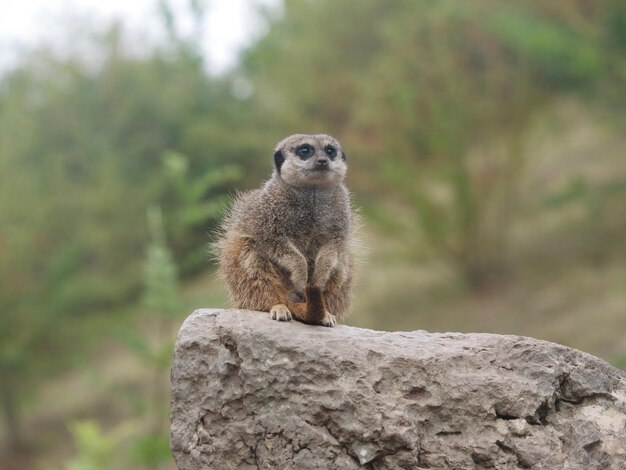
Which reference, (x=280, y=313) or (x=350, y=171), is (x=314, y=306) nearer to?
(x=280, y=313)

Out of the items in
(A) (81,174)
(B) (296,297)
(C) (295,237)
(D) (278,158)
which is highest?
(A) (81,174)

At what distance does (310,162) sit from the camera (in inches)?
155

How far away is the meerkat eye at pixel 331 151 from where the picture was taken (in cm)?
401

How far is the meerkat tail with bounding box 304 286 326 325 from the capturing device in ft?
11.5

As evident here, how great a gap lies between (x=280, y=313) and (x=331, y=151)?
888 mm

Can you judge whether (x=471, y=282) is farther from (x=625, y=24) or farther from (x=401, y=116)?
(x=625, y=24)

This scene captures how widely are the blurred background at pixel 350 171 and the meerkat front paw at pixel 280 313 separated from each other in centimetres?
541

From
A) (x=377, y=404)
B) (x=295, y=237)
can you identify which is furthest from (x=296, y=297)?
(x=377, y=404)

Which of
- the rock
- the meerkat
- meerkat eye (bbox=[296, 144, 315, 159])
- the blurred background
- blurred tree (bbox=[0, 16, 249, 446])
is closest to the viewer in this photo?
the rock

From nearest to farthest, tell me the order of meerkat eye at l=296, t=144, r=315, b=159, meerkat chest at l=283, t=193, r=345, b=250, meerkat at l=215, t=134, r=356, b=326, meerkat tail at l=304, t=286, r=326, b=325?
meerkat tail at l=304, t=286, r=326, b=325, meerkat at l=215, t=134, r=356, b=326, meerkat chest at l=283, t=193, r=345, b=250, meerkat eye at l=296, t=144, r=315, b=159

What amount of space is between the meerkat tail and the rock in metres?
0.16

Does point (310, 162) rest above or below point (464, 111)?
below

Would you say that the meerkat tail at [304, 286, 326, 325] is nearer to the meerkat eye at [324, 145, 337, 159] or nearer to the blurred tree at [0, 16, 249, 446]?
the meerkat eye at [324, 145, 337, 159]

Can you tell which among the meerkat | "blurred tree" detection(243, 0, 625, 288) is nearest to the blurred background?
"blurred tree" detection(243, 0, 625, 288)
